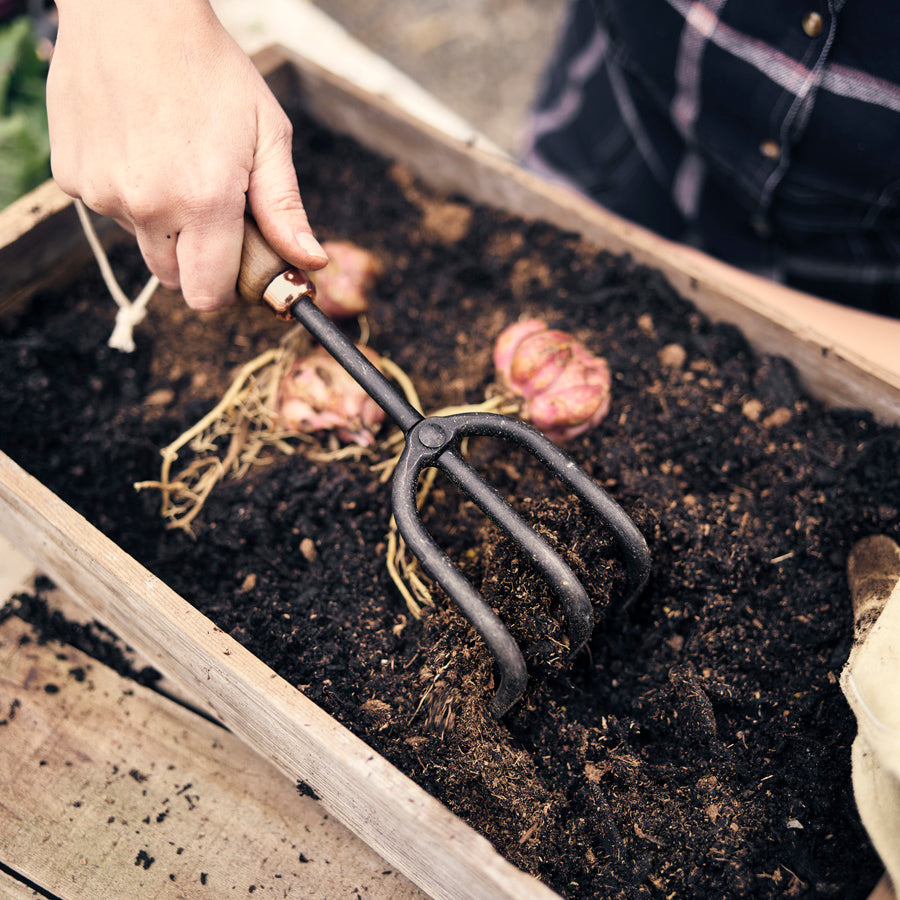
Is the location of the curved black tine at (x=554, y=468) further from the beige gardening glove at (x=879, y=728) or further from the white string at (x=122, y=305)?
the white string at (x=122, y=305)

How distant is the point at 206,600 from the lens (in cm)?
101

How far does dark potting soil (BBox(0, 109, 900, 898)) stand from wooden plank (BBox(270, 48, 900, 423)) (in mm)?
37

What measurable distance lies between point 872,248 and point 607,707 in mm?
953

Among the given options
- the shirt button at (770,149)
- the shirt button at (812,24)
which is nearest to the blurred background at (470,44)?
the shirt button at (770,149)

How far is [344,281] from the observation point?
49.3 inches

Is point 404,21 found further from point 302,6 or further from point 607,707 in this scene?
point 607,707

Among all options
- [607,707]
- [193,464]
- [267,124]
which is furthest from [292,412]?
[607,707]

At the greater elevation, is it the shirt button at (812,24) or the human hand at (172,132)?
the shirt button at (812,24)

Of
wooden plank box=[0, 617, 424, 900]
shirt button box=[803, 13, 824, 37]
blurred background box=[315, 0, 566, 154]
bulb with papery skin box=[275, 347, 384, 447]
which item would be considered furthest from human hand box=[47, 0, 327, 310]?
blurred background box=[315, 0, 566, 154]

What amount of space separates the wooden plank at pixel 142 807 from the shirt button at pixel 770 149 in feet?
4.19

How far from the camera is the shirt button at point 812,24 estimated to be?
1.03 metres

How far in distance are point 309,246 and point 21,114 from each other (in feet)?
3.76

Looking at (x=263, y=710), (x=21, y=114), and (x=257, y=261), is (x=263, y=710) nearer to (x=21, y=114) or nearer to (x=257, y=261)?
(x=257, y=261)

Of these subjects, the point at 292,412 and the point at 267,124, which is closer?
the point at 267,124
